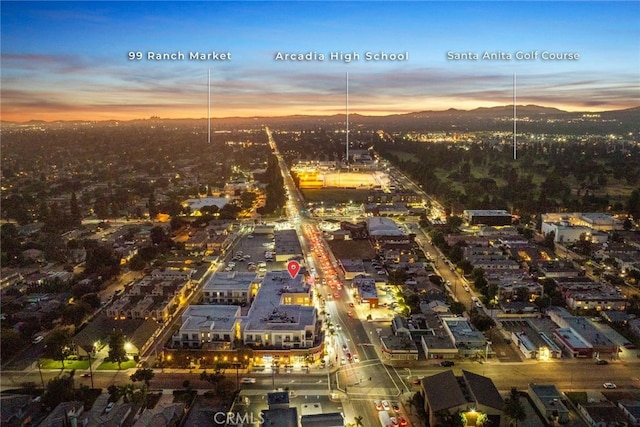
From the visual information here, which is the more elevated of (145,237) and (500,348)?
(145,237)

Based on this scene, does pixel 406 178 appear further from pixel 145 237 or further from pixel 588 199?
pixel 145 237

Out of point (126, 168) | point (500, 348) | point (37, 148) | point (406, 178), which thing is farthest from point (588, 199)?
point (37, 148)

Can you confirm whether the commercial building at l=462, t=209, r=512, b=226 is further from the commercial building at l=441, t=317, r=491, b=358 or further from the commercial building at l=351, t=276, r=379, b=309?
the commercial building at l=441, t=317, r=491, b=358

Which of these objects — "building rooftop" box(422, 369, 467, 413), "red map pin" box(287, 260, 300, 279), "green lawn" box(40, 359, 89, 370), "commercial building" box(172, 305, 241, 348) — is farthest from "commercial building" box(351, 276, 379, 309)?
"green lawn" box(40, 359, 89, 370)

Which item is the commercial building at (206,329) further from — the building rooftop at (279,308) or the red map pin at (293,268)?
the red map pin at (293,268)

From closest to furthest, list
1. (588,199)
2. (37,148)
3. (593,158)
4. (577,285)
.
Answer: (577,285), (588,199), (593,158), (37,148)

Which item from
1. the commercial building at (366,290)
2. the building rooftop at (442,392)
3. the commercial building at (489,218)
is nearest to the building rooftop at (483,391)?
the building rooftop at (442,392)
